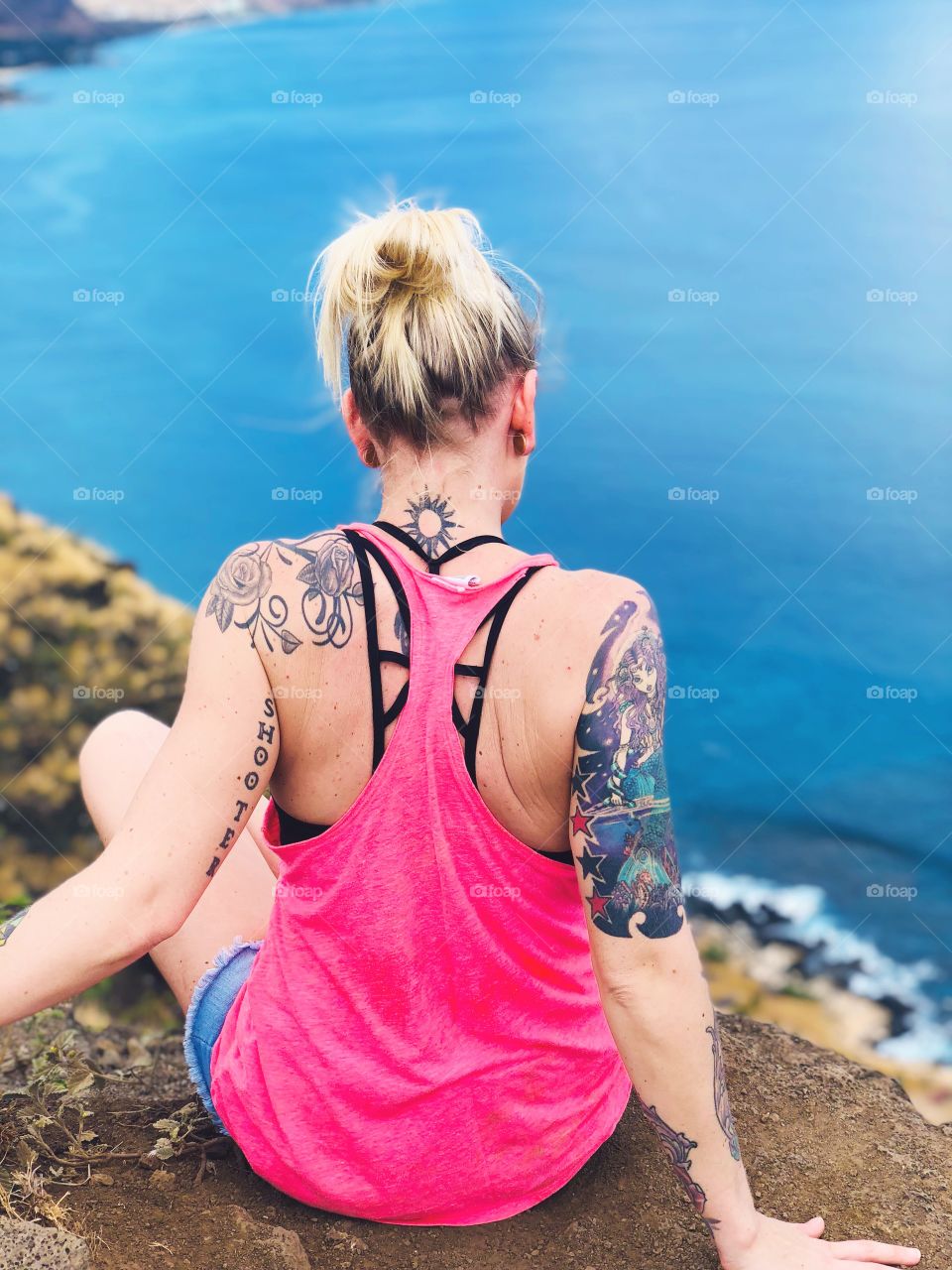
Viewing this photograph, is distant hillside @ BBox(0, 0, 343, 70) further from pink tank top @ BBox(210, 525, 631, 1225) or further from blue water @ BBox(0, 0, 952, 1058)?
pink tank top @ BBox(210, 525, 631, 1225)

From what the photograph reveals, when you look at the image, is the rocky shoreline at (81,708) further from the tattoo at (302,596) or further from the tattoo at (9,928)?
the tattoo at (302,596)

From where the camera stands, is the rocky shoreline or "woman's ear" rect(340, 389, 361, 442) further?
the rocky shoreline

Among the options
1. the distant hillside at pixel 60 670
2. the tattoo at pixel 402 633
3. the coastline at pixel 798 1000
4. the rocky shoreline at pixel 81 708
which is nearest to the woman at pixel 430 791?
the tattoo at pixel 402 633

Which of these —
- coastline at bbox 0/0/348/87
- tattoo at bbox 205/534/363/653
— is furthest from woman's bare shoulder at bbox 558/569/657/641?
coastline at bbox 0/0/348/87

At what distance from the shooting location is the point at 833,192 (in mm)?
3664

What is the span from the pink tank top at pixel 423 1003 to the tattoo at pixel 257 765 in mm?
101

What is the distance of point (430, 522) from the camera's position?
4.56 ft

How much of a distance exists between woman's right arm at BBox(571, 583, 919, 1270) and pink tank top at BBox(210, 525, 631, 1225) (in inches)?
3.8

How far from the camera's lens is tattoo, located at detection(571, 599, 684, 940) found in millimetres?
1318

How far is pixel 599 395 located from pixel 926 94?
4.38 ft

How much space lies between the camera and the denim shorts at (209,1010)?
1.69 m

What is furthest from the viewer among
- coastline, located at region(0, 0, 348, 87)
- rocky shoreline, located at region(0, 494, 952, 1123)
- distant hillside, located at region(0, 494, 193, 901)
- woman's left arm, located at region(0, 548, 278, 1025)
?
coastline, located at region(0, 0, 348, 87)

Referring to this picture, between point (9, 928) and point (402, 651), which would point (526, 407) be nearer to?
point (402, 651)

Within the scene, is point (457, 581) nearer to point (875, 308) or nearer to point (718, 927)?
point (718, 927)
